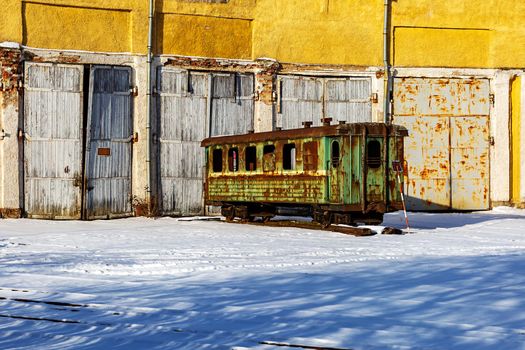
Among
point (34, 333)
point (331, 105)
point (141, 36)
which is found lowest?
point (34, 333)

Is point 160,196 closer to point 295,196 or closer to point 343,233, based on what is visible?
point 295,196

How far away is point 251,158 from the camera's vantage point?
69.3ft

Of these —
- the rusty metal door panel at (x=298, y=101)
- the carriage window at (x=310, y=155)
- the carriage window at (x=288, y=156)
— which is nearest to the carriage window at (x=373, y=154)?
the carriage window at (x=310, y=155)

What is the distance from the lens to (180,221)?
22500mm

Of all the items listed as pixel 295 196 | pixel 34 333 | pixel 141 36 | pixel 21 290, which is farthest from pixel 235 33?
pixel 34 333

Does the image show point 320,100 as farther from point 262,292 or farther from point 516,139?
point 262,292

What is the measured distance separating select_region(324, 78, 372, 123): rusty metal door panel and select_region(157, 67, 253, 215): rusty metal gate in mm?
2292

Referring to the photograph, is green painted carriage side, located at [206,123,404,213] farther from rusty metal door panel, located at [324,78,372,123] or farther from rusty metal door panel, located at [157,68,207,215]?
rusty metal door panel, located at [324,78,372,123]

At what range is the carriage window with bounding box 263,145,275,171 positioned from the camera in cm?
2023

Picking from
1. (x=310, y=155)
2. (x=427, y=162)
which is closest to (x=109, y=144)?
(x=310, y=155)

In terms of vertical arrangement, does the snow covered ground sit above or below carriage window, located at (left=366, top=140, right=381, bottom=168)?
below

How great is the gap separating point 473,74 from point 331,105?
432 cm

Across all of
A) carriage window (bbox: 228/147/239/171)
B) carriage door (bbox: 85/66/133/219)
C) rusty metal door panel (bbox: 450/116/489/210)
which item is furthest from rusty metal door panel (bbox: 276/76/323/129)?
carriage door (bbox: 85/66/133/219)

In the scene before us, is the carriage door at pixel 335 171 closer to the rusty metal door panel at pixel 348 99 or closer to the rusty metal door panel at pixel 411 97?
the rusty metal door panel at pixel 348 99
